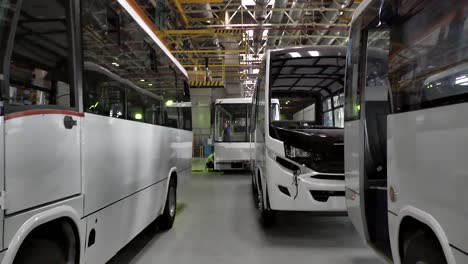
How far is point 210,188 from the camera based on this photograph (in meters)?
9.83

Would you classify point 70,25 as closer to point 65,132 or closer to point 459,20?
point 65,132

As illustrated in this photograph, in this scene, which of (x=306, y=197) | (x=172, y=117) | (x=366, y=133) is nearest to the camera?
(x=366, y=133)

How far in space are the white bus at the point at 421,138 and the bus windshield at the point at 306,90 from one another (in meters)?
2.27

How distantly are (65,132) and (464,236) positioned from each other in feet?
7.42

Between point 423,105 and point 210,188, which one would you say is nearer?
point 423,105

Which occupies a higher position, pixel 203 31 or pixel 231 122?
pixel 203 31

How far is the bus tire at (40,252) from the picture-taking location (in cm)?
207

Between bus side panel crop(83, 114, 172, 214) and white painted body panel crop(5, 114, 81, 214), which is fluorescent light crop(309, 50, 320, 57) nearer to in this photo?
bus side panel crop(83, 114, 172, 214)

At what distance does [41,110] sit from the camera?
7.00 ft

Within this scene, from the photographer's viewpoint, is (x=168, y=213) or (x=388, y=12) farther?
(x=168, y=213)

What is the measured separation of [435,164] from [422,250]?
582mm

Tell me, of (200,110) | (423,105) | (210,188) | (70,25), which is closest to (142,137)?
(70,25)

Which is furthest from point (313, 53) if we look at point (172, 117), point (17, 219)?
point (17, 219)

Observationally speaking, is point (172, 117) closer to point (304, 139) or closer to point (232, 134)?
point (304, 139)
